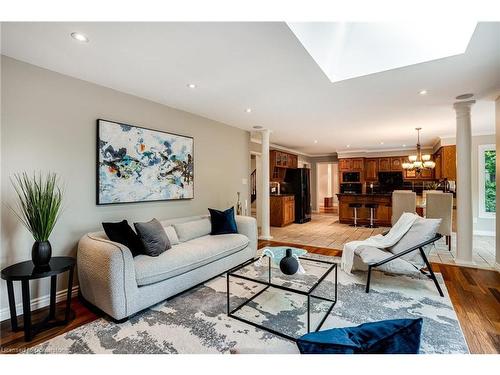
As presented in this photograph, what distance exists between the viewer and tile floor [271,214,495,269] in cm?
408

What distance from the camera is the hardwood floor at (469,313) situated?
1.94 metres

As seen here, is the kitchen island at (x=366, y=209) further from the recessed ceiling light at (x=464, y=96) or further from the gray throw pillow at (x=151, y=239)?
the gray throw pillow at (x=151, y=239)

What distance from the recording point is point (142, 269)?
237 cm

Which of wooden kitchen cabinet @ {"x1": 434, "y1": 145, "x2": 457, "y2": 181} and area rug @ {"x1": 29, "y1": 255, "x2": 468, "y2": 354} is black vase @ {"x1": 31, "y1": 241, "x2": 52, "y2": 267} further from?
wooden kitchen cabinet @ {"x1": 434, "y1": 145, "x2": 457, "y2": 181}

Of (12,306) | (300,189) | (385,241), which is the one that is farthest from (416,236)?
(300,189)

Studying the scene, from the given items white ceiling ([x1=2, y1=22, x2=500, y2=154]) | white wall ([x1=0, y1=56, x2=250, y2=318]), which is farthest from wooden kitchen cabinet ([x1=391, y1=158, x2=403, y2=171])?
white wall ([x1=0, y1=56, x2=250, y2=318])

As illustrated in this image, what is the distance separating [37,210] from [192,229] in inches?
70.1

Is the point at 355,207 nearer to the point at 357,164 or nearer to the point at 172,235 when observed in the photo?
the point at 357,164

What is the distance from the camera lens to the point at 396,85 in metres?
3.07

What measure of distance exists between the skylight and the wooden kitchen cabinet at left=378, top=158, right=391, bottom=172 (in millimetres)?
6790

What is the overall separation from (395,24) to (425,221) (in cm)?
223

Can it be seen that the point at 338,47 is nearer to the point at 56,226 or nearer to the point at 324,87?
the point at 324,87

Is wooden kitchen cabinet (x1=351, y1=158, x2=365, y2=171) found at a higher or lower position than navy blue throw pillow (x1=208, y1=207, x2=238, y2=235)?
higher
